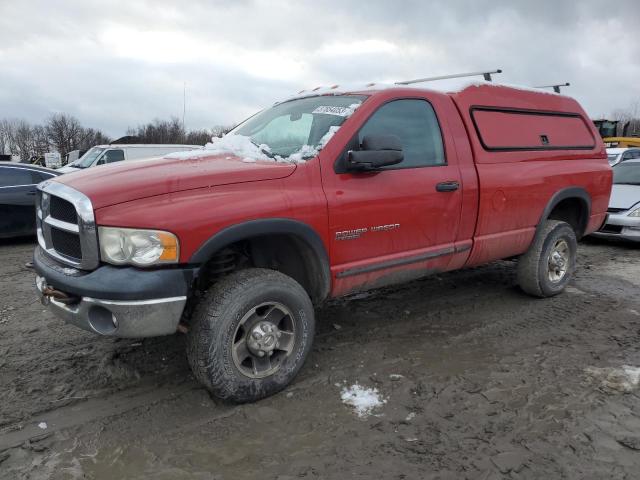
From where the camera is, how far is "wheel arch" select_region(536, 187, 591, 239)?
15.9ft

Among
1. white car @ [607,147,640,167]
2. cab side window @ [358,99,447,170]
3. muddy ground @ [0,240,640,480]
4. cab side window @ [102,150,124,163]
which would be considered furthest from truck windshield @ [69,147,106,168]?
white car @ [607,147,640,167]

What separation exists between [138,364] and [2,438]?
0.99 m

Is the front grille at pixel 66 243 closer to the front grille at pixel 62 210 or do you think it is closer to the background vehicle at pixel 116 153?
the front grille at pixel 62 210

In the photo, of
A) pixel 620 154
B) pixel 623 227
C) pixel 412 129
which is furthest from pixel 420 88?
pixel 620 154

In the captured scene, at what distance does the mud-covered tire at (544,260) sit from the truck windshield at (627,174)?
190 inches

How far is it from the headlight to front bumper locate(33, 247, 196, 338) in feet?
0.19

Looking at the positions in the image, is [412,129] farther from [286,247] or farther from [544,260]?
[544,260]

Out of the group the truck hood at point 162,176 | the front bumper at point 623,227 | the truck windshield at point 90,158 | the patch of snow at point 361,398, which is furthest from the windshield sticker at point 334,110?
the truck windshield at point 90,158

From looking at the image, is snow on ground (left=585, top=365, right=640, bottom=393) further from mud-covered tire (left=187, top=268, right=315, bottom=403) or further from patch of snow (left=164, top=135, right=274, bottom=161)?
patch of snow (left=164, top=135, right=274, bottom=161)

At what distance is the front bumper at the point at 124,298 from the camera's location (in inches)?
103

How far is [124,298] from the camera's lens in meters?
2.61

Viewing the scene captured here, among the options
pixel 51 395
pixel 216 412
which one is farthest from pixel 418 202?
pixel 51 395

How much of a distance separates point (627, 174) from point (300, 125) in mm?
8084

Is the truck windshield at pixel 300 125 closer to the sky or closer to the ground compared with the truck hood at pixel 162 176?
closer to the sky
